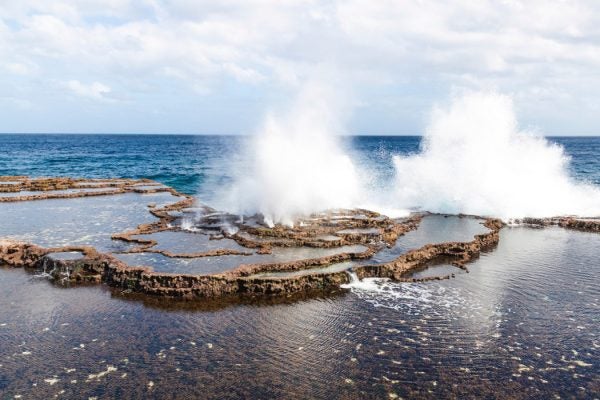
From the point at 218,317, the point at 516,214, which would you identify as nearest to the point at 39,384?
the point at 218,317

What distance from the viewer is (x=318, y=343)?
1251 centimetres

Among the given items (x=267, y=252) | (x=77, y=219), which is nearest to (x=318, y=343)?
(x=267, y=252)

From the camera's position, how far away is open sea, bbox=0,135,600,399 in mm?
10539

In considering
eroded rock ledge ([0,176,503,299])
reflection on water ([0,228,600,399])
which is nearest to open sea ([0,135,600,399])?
reflection on water ([0,228,600,399])

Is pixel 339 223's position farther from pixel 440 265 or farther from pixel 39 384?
pixel 39 384

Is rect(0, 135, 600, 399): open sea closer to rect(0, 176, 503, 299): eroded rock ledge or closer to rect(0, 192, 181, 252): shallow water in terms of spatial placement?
rect(0, 176, 503, 299): eroded rock ledge

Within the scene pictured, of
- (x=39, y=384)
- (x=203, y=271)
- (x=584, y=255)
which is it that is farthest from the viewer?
(x=584, y=255)

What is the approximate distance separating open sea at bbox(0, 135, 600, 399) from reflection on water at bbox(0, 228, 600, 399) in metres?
0.04

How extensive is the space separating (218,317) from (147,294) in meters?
3.50

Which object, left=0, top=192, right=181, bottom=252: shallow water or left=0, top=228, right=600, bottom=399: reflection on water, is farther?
left=0, top=192, right=181, bottom=252: shallow water

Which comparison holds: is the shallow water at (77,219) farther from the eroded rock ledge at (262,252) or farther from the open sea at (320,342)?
the open sea at (320,342)

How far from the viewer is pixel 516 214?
3158cm

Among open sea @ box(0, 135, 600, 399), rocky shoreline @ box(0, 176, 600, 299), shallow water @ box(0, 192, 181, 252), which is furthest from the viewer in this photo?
shallow water @ box(0, 192, 181, 252)

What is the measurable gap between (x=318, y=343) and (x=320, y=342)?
0.27 feet
